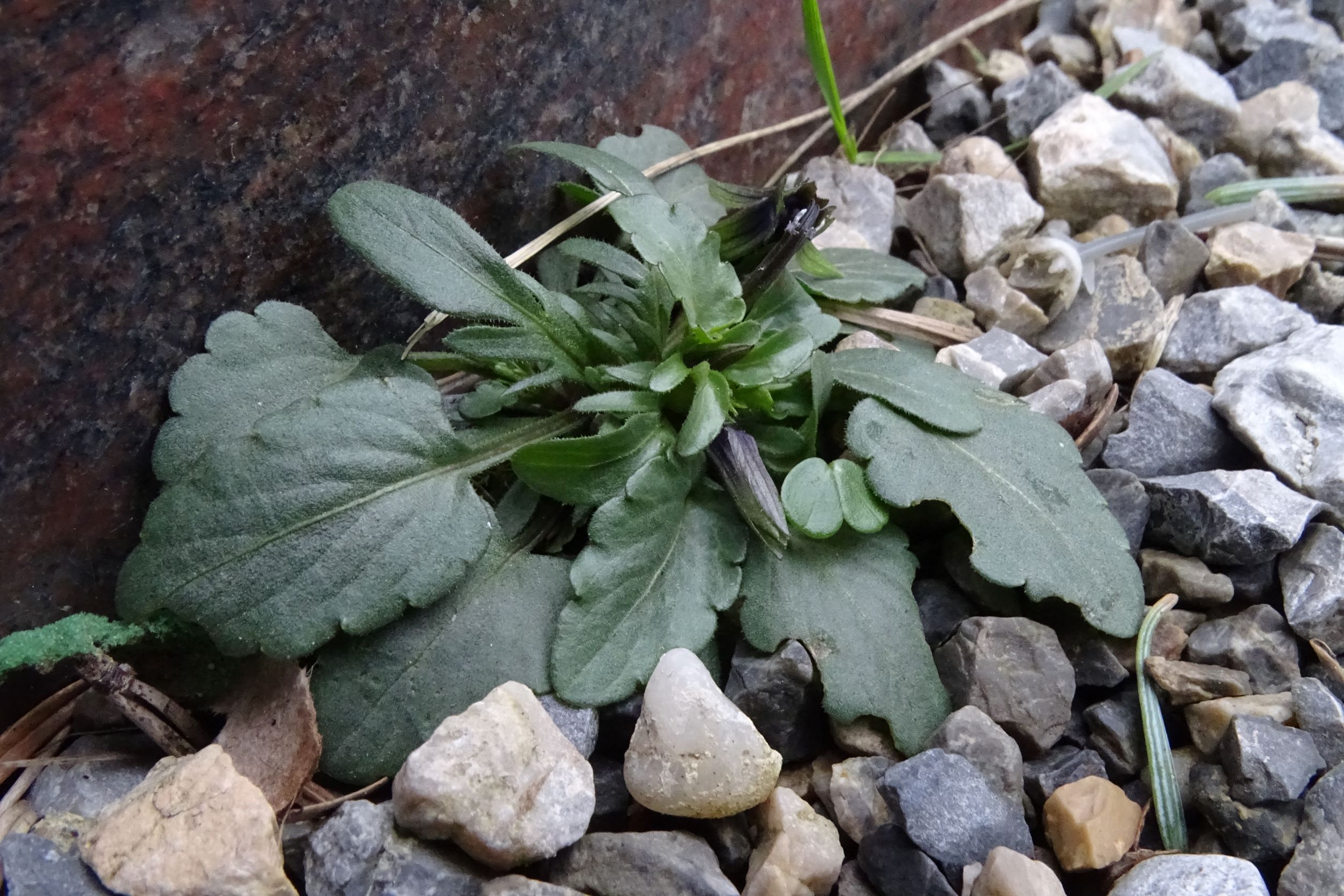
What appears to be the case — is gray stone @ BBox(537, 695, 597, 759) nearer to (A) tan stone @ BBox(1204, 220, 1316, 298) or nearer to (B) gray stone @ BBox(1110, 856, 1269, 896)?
(B) gray stone @ BBox(1110, 856, 1269, 896)

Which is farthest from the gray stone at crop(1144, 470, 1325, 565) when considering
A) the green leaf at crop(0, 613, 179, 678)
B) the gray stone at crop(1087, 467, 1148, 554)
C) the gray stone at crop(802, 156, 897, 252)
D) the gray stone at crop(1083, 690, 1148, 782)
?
the green leaf at crop(0, 613, 179, 678)

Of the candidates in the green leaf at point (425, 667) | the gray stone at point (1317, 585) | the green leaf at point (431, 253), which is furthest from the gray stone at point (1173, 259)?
the green leaf at point (425, 667)

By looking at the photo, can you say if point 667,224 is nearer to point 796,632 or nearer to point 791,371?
point 791,371

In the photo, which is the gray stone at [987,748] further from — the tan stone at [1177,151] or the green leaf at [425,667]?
the tan stone at [1177,151]

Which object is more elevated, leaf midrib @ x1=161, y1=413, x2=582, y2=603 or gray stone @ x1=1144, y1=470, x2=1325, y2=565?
leaf midrib @ x1=161, y1=413, x2=582, y2=603

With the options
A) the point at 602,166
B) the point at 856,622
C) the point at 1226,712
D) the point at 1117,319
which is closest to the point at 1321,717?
the point at 1226,712

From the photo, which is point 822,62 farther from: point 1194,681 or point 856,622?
point 1194,681
